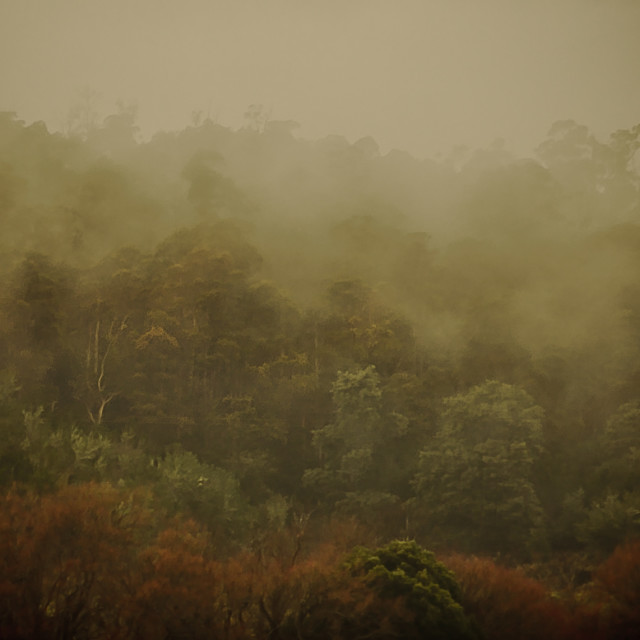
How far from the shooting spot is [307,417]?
1307 inches

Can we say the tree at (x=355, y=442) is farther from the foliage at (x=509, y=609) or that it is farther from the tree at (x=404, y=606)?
the tree at (x=404, y=606)

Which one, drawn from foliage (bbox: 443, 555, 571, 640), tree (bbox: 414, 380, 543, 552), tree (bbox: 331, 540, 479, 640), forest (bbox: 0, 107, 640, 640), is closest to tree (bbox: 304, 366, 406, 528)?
forest (bbox: 0, 107, 640, 640)

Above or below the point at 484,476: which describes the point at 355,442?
below

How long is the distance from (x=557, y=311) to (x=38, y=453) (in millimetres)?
39139

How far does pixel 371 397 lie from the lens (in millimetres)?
29672

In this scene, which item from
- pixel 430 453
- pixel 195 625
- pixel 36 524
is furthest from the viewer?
pixel 430 453

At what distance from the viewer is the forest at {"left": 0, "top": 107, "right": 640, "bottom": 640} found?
48.3 ft

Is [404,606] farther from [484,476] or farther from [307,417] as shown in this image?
[307,417]

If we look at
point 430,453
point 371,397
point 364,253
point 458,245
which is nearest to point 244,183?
point 364,253

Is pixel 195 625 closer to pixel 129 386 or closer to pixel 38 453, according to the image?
pixel 38 453

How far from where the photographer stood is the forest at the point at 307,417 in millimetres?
14711

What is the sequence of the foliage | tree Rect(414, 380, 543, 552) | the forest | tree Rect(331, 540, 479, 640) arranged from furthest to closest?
tree Rect(414, 380, 543, 552) → the foliage → the forest → tree Rect(331, 540, 479, 640)

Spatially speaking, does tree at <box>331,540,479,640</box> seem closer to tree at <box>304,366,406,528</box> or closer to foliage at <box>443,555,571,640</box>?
foliage at <box>443,555,571,640</box>

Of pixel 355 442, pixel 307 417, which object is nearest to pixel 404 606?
pixel 355 442
